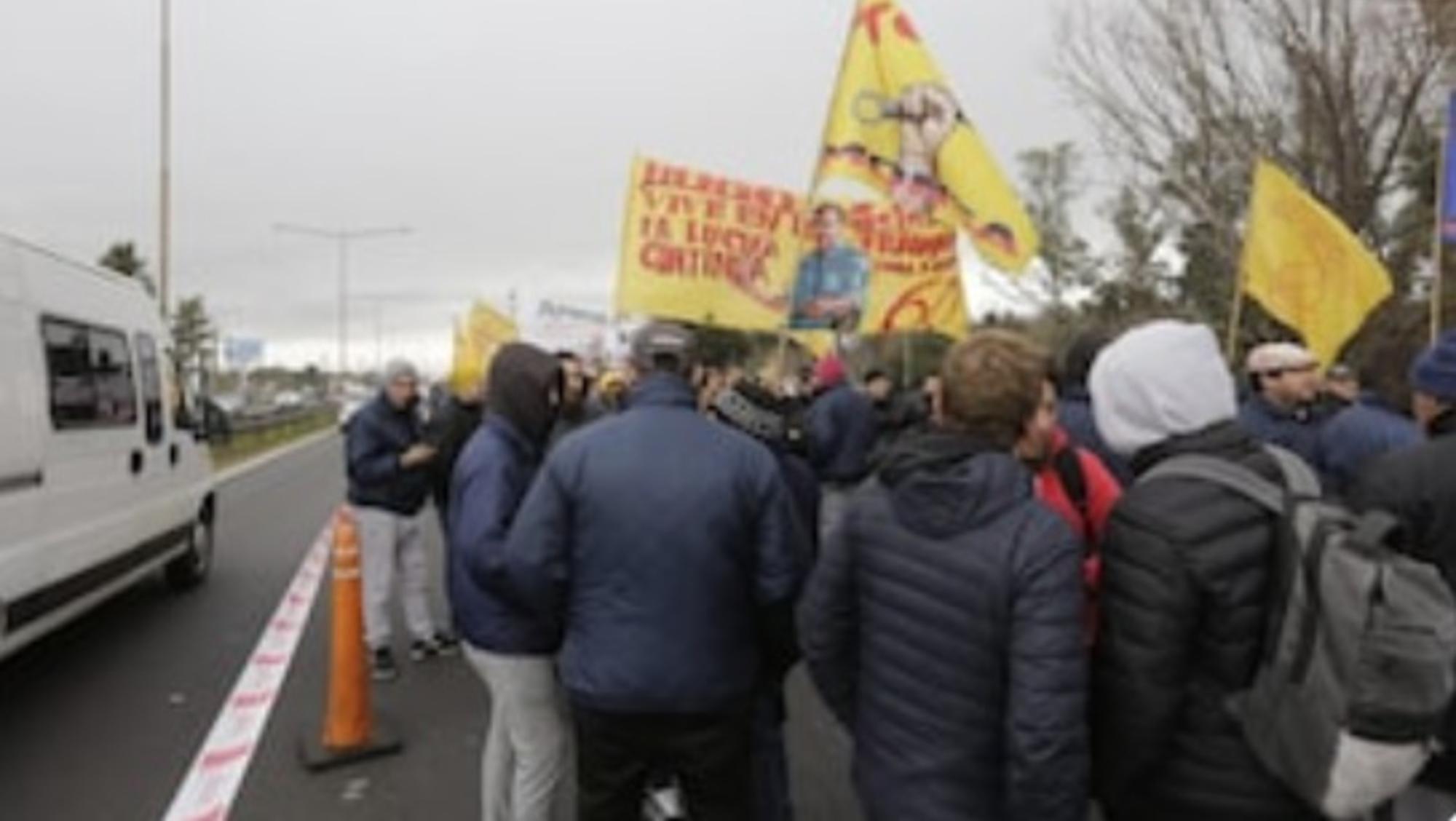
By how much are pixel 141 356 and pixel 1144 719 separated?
26.5 feet

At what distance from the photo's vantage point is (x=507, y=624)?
4.23m

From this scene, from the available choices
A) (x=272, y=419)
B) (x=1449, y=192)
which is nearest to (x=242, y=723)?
(x=1449, y=192)

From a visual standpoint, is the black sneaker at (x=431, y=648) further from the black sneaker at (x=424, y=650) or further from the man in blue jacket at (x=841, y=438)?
the man in blue jacket at (x=841, y=438)

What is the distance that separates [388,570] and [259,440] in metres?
30.1

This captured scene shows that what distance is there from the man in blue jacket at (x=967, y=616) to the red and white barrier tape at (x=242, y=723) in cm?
333

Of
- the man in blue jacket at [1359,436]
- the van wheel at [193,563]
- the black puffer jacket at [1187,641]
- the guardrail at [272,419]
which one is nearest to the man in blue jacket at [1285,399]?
the man in blue jacket at [1359,436]

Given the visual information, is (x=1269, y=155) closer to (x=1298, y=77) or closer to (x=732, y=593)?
(x=1298, y=77)

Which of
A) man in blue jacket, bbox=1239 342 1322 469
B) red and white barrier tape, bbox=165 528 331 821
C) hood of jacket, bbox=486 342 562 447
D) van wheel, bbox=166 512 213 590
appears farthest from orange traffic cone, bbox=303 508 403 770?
van wheel, bbox=166 512 213 590

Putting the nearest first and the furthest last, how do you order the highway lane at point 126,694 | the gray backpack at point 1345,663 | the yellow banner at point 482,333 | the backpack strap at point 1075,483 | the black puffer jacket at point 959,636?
the gray backpack at point 1345,663 → the black puffer jacket at point 959,636 → the backpack strap at point 1075,483 → the highway lane at point 126,694 → the yellow banner at point 482,333

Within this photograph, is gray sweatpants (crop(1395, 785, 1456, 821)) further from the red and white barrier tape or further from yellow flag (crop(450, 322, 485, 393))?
yellow flag (crop(450, 322, 485, 393))

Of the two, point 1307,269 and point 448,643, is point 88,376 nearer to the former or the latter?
point 448,643

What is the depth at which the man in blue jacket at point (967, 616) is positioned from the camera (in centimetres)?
277

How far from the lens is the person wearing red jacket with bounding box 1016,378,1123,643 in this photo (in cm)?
338

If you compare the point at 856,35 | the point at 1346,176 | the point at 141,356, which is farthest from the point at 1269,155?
the point at 141,356
